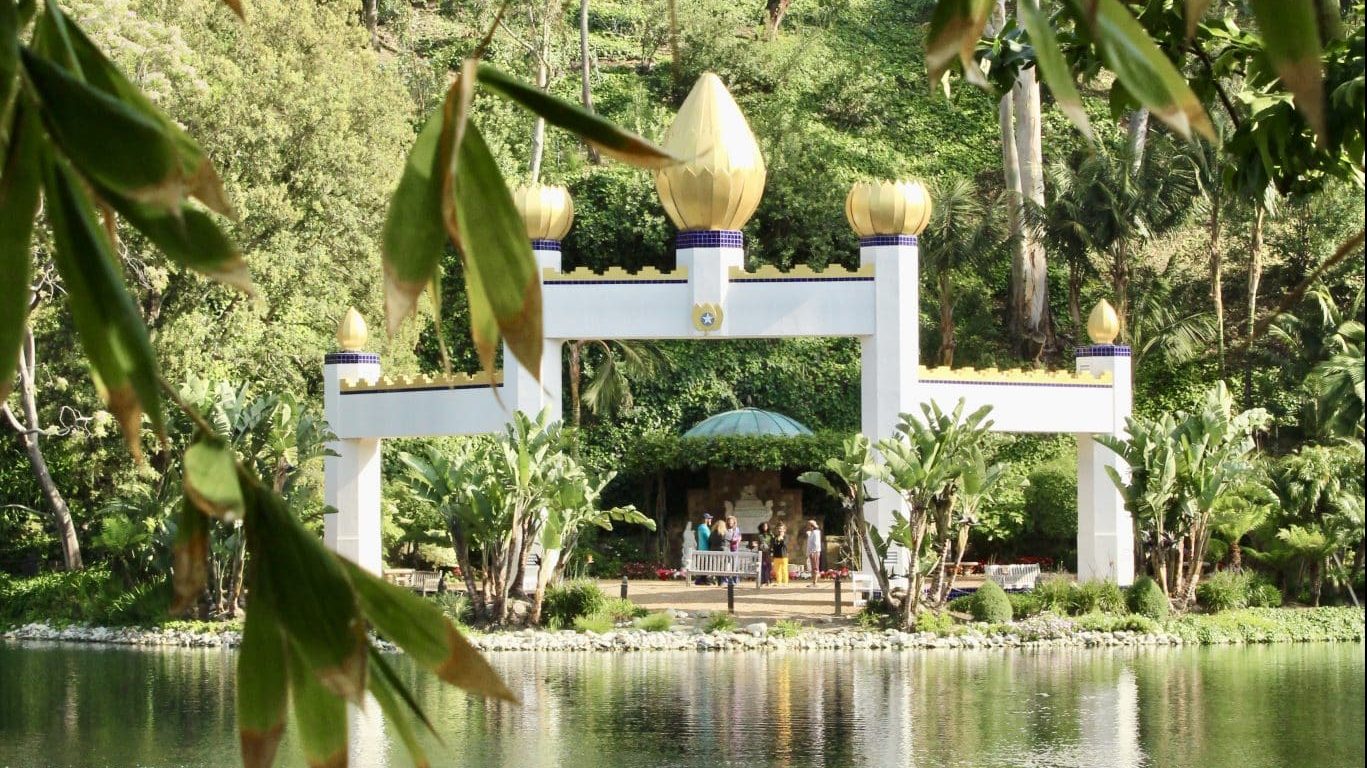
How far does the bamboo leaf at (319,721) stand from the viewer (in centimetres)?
204

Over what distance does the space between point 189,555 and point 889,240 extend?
19.2m

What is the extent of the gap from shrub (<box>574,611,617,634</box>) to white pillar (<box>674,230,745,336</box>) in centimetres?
358

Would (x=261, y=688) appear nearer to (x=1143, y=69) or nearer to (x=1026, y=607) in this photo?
(x=1143, y=69)

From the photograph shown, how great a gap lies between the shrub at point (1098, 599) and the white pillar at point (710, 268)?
5028 mm

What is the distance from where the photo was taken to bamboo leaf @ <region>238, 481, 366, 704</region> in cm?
184

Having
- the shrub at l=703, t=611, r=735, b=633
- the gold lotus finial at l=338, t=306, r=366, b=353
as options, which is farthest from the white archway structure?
the shrub at l=703, t=611, r=735, b=633

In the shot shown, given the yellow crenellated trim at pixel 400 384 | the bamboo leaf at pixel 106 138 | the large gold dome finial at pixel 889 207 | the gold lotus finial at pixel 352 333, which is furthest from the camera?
the gold lotus finial at pixel 352 333

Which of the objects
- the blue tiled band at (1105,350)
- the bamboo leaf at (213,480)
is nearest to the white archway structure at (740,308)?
the blue tiled band at (1105,350)

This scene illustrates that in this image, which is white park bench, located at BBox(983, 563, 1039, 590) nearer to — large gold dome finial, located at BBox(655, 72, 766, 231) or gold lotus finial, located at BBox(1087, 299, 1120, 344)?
gold lotus finial, located at BBox(1087, 299, 1120, 344)

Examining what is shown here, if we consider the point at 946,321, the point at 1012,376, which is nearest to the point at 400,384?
the point at 1012,376

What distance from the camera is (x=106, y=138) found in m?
1.84

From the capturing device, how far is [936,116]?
123 feet

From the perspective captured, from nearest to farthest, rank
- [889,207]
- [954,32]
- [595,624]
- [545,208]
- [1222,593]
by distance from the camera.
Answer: [954,32] < [595,624] < [889,207] < [1222,593] < [545,208]

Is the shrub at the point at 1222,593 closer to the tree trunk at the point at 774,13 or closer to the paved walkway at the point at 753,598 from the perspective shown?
the paved walkway at the point at 753,598
